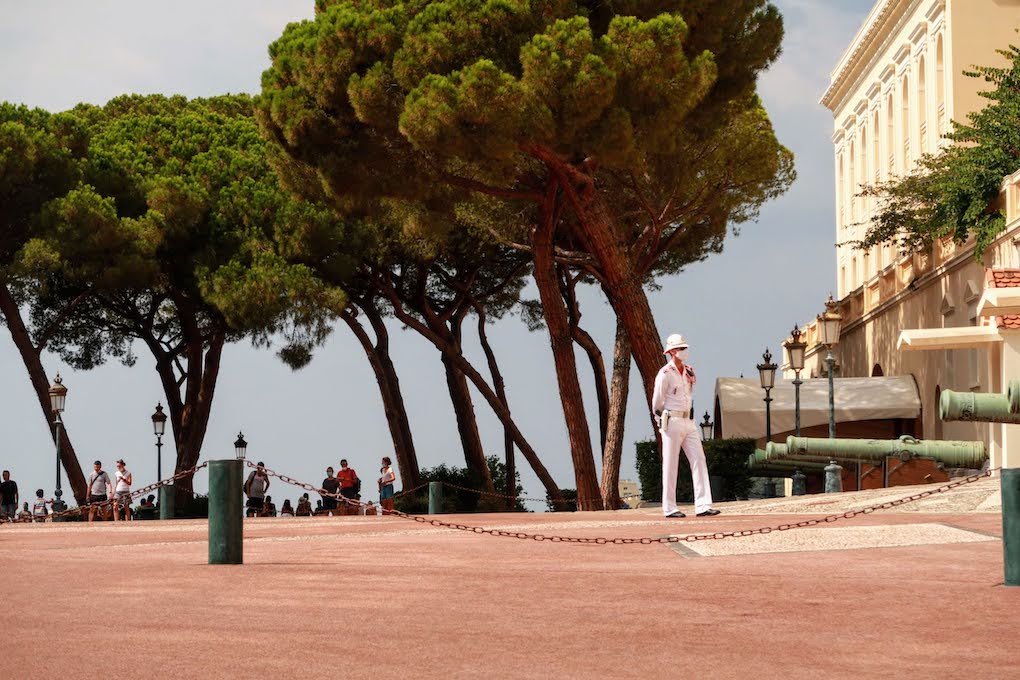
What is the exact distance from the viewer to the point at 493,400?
3653 cm

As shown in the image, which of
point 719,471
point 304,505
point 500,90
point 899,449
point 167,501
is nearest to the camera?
point 899,449

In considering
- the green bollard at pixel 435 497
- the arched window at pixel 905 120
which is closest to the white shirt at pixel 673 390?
the green bollard at pixel 435 497

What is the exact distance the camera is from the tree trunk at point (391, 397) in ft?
125

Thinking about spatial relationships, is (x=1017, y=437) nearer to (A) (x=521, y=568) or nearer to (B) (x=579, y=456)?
(B) (x=579, y=456)

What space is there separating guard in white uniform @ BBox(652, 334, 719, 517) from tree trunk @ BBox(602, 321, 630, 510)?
1429 cm

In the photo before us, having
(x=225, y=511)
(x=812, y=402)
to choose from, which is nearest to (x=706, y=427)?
(x=812, y=402)

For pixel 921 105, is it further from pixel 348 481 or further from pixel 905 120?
pixel 348 481

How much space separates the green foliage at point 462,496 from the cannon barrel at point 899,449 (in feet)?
43.3

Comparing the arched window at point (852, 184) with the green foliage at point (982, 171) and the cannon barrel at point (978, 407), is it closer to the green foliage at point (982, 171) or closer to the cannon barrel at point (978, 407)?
the green foliage at point (982, 171)

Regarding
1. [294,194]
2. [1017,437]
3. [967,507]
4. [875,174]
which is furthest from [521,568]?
[875,174]

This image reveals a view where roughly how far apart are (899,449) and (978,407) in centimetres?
963

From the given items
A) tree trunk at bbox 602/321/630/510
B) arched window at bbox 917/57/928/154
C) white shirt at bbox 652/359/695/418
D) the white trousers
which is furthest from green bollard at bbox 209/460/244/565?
arched window at bbox 917/57/928/154

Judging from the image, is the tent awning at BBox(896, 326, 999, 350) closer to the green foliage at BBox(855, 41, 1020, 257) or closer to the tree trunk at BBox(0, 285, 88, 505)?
the green foliage at BBox(855, 41, 1020, 257)

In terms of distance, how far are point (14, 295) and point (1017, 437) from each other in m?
24.2
